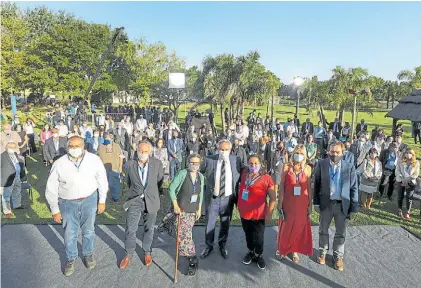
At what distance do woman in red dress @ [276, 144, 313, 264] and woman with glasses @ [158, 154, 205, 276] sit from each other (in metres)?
1.33

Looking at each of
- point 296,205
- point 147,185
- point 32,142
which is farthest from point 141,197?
point 32,142

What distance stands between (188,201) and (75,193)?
1.65 meters

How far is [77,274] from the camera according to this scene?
176 inches

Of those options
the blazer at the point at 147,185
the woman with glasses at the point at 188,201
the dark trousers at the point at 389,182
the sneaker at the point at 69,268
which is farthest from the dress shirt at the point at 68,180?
the dark trousers at the point at 389,182

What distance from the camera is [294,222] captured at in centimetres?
467

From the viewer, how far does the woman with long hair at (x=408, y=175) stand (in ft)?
21.9

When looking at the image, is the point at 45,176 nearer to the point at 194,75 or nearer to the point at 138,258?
the point at 138,258

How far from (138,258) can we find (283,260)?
2.39 metres

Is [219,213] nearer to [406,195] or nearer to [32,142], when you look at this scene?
[406,195]

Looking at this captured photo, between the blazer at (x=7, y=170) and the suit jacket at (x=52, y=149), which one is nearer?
the blazer at (x=7, y=170)

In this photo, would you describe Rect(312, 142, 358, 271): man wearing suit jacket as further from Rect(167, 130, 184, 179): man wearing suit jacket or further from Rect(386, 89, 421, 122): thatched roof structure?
Rect(386, 89, 421, 122): thatched roof structure

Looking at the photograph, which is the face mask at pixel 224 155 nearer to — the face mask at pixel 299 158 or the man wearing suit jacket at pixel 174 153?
the face mask at pixel 299 158

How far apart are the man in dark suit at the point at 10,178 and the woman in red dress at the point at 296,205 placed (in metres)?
5.81

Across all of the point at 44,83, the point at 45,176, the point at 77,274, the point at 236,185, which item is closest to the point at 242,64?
the point at 45,176
